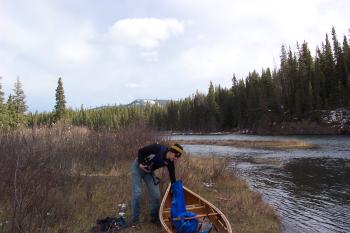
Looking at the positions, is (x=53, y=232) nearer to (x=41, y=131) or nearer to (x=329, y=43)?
(x=41, y=131)

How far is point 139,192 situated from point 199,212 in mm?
1691

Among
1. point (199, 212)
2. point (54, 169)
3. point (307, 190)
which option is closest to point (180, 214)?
point (199, 212)

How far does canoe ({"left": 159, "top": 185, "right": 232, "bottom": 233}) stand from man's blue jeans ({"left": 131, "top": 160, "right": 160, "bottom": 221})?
22 cm

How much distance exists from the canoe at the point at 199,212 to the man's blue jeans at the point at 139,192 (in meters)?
0.22

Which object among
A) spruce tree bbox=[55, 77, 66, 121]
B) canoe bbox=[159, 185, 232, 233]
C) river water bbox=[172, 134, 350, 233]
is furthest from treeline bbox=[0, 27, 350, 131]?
canoe bbox=[159, 185, 232, 233]

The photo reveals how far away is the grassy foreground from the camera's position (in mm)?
7082

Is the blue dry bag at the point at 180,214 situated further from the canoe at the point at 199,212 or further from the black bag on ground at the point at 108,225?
the black bag on ground at the point at 108,225

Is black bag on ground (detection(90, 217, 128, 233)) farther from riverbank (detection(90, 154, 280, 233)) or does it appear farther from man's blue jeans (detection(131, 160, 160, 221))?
man's blue jeans (detection(131, 160, 160, 221))

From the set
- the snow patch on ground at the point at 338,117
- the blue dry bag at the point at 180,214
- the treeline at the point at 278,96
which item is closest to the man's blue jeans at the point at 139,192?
the blue dry bag at the point at 180,214

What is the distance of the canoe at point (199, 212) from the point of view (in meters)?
8.25

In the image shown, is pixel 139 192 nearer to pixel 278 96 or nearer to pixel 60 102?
pixel 60 102

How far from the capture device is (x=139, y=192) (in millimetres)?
8867

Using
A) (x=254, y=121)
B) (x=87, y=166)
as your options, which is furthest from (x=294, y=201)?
(x=254, y=121)

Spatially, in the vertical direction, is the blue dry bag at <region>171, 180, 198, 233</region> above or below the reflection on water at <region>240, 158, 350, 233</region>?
above
